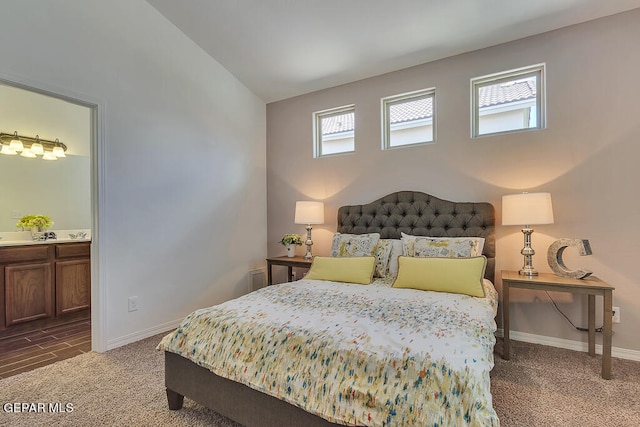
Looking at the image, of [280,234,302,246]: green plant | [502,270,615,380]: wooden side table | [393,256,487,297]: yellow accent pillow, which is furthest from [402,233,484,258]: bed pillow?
[280,234,302,246]: green plant

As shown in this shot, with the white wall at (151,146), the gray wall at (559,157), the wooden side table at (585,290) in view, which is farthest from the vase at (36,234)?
the wooden side table at (585,290)

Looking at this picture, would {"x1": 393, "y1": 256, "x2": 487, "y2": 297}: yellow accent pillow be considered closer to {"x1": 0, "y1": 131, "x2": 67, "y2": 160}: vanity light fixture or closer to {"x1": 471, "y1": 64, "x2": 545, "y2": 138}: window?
{"x1": 471, "y1": 64, "x2": 545, "y2": 138}: window

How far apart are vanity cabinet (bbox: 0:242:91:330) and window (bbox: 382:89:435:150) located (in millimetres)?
3603

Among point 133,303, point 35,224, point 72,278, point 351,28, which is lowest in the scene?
point 133,303

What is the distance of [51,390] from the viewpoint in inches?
81.2

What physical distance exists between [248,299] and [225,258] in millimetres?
1858

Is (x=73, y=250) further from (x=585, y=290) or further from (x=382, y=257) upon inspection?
(x=585, y=290)

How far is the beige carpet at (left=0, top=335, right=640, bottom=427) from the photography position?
175 centimetres

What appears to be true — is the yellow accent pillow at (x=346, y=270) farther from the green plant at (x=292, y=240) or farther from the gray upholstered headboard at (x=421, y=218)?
the green plant at (x=292, y=240)

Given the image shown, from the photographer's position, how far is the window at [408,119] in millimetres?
3369

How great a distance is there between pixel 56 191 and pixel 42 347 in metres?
2.10

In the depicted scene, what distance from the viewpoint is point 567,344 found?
8.79 ft

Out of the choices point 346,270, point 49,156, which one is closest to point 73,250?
point 49,156

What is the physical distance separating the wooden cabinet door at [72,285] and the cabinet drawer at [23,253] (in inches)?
7.0
